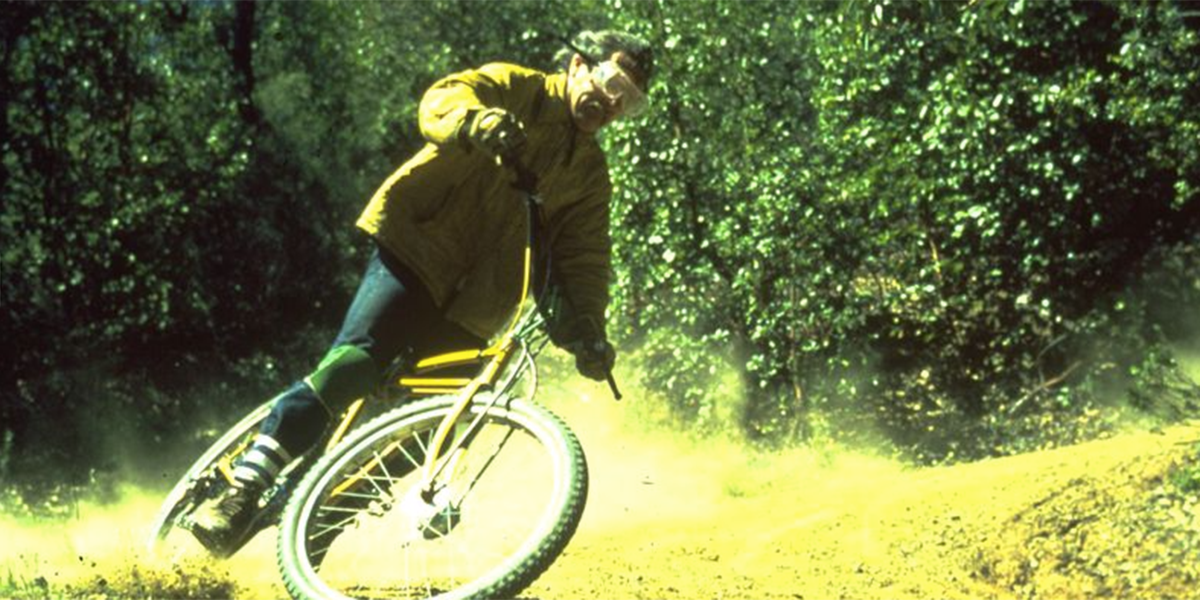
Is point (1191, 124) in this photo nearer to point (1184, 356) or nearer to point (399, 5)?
point (1184, 356)

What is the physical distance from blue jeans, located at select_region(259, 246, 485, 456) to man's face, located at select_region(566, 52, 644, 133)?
0.82 metres

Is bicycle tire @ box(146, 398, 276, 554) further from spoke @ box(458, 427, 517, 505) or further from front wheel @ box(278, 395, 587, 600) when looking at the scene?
spoke @ box(458, 427, 517, 505)

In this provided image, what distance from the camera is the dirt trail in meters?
7.02

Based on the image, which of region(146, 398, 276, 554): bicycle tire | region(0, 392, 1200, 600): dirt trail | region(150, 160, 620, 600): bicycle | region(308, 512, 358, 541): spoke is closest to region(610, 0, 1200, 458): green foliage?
region(0, 392, 1200, 600): dirt trail

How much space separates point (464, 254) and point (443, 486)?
110 centimetres

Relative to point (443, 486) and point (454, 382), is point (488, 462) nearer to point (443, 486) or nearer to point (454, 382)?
point (443, 486)

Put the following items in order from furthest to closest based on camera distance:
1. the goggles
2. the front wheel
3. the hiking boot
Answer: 1. the goggles
2. the hiking boot
3. the front wheel

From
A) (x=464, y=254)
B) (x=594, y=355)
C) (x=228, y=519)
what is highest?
(x=464, y=254)

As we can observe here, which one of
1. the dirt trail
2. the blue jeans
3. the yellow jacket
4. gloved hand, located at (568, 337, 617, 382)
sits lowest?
Answer: the dirt trail

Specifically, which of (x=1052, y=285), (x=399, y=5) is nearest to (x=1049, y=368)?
(x=1052, y=285)

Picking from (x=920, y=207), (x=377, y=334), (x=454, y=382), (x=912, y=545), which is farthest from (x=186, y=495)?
(x=920, y=207)

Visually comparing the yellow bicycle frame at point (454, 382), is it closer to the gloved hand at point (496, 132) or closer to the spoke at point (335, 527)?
the spoke at point (335, 527)

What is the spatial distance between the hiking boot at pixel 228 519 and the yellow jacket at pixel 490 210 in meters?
0.95

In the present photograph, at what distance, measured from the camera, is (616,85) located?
5.62 meters
